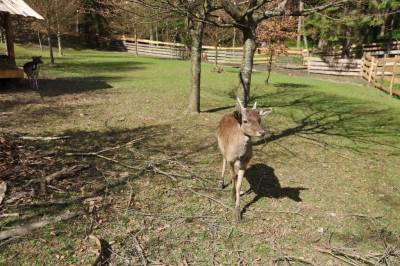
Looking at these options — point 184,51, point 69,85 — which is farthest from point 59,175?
point 184,51

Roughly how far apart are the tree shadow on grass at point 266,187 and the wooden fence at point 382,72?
48.8ft

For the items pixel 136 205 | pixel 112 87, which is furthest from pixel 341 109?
pixel 136 205

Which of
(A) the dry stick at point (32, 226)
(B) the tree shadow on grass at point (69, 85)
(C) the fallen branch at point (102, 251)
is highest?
(B) the tree shadow on grass at point (69, 85)

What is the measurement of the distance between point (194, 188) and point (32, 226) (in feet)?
9.39

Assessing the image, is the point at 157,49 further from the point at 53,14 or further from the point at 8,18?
the point at 8,18

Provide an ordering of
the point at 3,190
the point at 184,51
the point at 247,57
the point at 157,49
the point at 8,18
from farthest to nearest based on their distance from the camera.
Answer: the point at 157,49 → the point at 184,51 → the point at 8,18 → the point at 247,57 → the point at 3,190

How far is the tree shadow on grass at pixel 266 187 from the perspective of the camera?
662cm

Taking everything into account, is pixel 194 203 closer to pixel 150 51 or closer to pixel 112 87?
pixel 112 87

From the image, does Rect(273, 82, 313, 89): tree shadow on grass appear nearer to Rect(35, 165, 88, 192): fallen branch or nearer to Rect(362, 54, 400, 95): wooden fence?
Rect(362, 54, 400, 95): wooden fence

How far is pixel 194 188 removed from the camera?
671cm

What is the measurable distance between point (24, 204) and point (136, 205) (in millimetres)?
1752

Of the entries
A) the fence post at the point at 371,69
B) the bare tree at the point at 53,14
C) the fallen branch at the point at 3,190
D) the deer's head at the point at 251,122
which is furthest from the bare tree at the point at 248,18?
the bare tree at the point at 53,14

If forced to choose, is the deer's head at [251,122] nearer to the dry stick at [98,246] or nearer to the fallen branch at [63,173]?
the dry stick at [98,246]

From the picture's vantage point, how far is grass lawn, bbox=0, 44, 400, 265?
4922 millimetres
